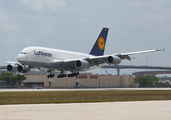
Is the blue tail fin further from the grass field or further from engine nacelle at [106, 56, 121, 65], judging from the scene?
the grass field

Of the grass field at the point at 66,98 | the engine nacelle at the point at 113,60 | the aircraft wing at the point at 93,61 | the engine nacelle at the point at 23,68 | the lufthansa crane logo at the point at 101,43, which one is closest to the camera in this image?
the grass field at the point at 66,98

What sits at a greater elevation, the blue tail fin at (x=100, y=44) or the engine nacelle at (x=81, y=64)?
the blue tail fin at (x=100, y=44)

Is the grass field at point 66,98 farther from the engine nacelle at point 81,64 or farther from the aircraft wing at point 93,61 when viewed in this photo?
the aircraft wing at point 93,61

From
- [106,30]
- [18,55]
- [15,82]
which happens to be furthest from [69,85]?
[18,55]

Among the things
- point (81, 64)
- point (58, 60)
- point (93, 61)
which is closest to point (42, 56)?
point (58, 60)

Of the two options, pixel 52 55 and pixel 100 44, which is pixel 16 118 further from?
pixel 100 44

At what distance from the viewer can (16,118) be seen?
27.1 meters

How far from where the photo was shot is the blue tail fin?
267 ft

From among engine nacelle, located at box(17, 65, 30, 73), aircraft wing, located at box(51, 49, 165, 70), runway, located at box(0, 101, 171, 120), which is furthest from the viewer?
engine nacelle, located at box(17, 65, 30, 73)

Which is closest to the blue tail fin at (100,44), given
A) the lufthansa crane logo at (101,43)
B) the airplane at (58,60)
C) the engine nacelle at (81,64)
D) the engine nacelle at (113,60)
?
the lufthansa crane logo at (101,43)

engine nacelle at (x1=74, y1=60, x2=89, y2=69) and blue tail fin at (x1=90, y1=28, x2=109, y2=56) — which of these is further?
blue tail fin at (x1=90, y1=28, x2=109, y2=56)

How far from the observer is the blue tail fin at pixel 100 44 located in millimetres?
81250

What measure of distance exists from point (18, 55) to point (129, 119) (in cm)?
4218

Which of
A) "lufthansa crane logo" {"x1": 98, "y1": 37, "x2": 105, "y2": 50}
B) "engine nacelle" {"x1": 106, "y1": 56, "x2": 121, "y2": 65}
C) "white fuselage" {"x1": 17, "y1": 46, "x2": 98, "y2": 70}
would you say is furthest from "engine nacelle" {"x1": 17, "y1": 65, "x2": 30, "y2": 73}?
"lufthansa crane logo" {"x1": 98, "y1": 37, "x2": 105, "y2": 50}
